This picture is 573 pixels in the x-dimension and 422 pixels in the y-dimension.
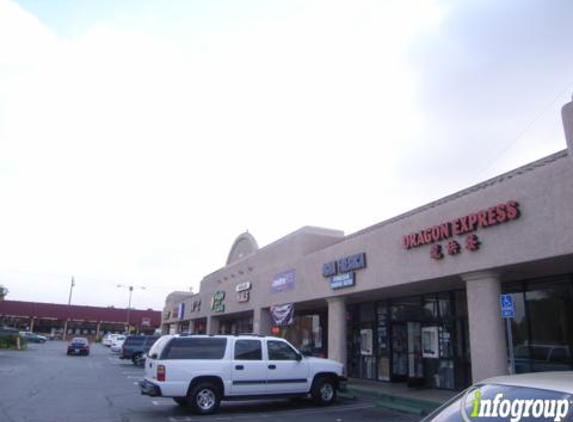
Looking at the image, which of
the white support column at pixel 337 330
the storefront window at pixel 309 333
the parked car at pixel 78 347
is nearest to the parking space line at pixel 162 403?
the white support column at pixel 337 330

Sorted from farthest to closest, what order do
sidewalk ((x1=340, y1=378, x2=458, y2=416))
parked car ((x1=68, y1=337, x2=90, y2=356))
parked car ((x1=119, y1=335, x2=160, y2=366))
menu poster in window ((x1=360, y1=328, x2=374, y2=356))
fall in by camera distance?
parked car ((x1=68, y1=337, x2=90, y2=356)) → parked car ((x1=119, y1=335, x2=160, y2=366)) → menu poster in window ((x1=360, y1=328, x2=374, y2=356)) → sidewalk ((x1=340, y1=378, x2=458, y2=416))

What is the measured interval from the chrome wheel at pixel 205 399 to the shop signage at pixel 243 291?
15.3 metres

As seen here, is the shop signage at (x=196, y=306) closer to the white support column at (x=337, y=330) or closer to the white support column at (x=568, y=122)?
the white support column at (x=337, y=330)

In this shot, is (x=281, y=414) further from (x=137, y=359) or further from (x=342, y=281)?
(x=137, y=359)

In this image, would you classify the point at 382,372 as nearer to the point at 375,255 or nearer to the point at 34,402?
the point at 375,255

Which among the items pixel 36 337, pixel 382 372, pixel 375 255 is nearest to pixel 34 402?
pixel 375 255

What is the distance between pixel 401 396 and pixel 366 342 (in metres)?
6.06

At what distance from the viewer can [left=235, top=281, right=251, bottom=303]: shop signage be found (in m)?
27.6

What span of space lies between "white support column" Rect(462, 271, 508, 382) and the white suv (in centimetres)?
397

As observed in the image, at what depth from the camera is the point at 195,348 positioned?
12.5 metres

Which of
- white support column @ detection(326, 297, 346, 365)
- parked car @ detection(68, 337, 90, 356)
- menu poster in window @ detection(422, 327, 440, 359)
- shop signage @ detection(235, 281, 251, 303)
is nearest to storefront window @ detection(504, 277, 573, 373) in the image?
menu poster in window @ detection(422, 327, 440, 359)

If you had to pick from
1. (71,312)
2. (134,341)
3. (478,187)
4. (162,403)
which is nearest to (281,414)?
(162,403)

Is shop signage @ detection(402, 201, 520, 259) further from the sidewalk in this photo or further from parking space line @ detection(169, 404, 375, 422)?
parking space line @ detection(169, 404, 375, 422)

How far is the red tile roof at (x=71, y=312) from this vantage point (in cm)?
7262
